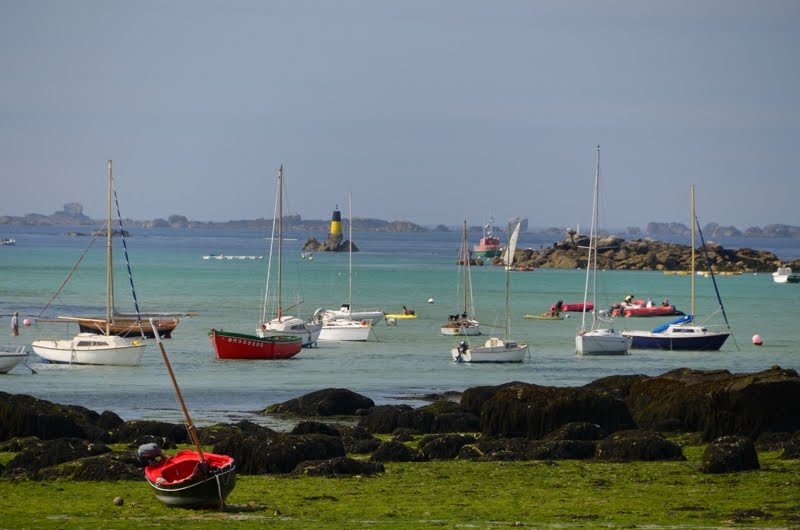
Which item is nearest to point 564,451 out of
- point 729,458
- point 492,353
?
point 729,458

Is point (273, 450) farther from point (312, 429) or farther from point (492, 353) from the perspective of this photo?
point (492, 353)

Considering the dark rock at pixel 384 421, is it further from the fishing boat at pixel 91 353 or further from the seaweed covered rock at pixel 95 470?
the fishing boat at pixel 91 353

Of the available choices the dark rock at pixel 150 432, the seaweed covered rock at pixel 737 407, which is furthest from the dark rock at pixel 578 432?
the dark rock at pixel 150 432

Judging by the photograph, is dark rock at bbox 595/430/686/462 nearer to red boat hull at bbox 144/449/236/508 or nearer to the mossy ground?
the mossy ground

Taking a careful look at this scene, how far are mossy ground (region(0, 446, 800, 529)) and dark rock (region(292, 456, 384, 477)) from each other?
0.36m

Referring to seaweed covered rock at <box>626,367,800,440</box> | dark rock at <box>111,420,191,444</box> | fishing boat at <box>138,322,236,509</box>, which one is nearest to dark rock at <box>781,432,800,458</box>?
seaweed covered rock at <box>626,367,800,440</box>

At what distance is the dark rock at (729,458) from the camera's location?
2709 centimetres

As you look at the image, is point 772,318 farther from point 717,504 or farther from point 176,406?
point 717,504

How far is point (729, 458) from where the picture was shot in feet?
89.2

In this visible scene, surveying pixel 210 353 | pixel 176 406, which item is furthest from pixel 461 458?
pixel 210 353

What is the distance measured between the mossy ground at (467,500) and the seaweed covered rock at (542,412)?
17.8 feet

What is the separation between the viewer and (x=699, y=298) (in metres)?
132

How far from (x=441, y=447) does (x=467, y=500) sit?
6304mm

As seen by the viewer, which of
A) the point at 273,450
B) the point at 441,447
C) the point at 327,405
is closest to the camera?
the point at 273,450
